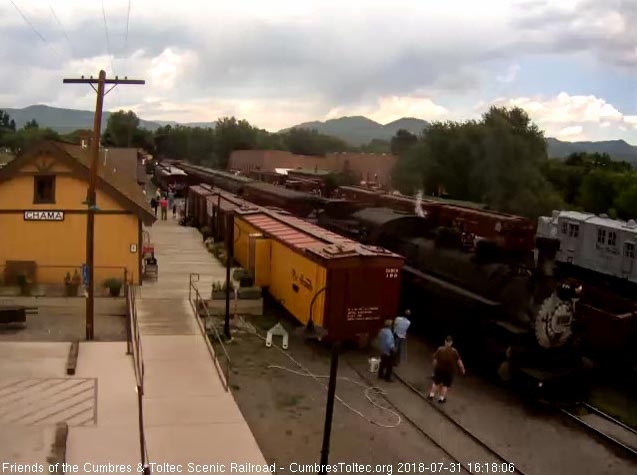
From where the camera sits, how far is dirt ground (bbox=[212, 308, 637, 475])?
38.2 ft

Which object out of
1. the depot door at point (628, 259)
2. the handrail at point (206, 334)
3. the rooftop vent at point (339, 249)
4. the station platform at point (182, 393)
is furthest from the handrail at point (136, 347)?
the depot door at point (628, 259)

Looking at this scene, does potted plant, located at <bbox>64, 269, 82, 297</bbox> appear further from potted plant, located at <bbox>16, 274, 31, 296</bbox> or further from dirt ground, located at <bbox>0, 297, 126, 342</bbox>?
potted plant, located at <bbox>16, 274, 31, 296</bbox>

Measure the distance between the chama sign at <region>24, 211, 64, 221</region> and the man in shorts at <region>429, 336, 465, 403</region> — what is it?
1344 centimetres

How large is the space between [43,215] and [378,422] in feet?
45.1

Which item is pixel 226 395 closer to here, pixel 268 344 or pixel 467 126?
pixel 268 344

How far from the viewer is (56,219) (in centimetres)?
2148

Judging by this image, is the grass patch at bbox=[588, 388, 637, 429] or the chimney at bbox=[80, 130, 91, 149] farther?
the chimney at bbox=[80, 130, 91, 149]

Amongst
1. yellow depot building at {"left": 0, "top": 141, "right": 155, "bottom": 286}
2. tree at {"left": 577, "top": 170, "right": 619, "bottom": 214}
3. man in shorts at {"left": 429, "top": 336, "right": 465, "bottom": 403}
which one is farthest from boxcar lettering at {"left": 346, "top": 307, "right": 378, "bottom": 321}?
tree at {"left": 577, "top": 170, "right": 619, "bottom": 214}

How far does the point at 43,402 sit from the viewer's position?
12.1m

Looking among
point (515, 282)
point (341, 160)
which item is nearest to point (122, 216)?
point (515, 282)

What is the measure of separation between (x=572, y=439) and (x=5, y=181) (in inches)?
705

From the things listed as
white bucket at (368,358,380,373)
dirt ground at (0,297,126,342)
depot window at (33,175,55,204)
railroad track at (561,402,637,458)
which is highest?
depot window at (33,175,55,204)

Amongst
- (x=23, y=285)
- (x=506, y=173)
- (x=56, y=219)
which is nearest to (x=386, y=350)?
(x=23, y=285)

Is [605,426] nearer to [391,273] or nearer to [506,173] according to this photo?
[391,273]
